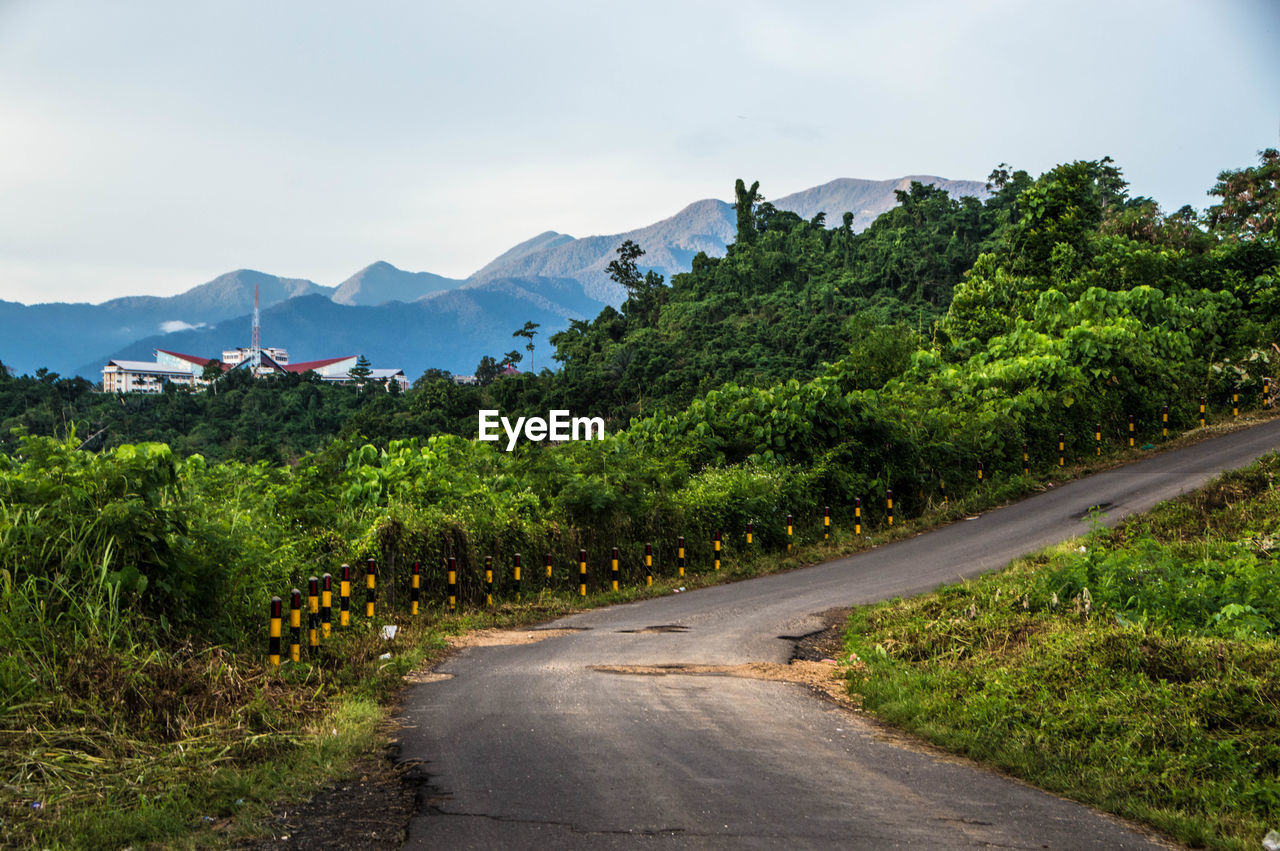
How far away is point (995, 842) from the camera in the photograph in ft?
16.5

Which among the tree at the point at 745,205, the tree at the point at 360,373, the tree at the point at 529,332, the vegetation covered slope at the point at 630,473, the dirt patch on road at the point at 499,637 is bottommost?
the dirt patch on road at the point at 499,637

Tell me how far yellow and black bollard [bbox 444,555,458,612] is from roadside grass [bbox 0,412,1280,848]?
4050mm

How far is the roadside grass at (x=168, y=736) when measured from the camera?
197 inches

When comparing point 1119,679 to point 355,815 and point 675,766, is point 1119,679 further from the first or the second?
point 355,815

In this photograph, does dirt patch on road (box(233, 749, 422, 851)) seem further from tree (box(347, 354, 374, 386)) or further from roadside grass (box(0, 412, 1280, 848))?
tree (box(347, 354, 374, 386))

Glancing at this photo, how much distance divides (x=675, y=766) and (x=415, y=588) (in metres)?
7.33

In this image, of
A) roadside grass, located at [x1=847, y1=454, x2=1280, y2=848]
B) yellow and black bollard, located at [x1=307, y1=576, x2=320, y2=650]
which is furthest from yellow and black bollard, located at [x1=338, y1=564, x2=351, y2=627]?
roadside grass, located at [x1=847, y1=454, x2=1280, y2=848]

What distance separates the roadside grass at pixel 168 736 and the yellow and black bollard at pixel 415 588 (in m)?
3.54

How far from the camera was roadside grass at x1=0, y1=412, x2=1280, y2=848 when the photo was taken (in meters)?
5.00

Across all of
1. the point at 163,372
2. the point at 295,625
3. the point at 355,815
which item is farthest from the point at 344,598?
the point at 163,372

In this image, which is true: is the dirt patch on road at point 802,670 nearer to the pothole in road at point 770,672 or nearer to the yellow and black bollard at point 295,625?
the pothole in road at point 770,672

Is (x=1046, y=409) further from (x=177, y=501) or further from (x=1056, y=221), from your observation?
(x=177, y=501)

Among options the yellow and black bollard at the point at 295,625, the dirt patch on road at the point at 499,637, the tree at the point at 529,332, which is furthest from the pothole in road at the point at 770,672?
the tree at the point at 529,332

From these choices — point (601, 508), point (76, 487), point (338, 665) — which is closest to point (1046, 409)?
point (601, 508)
